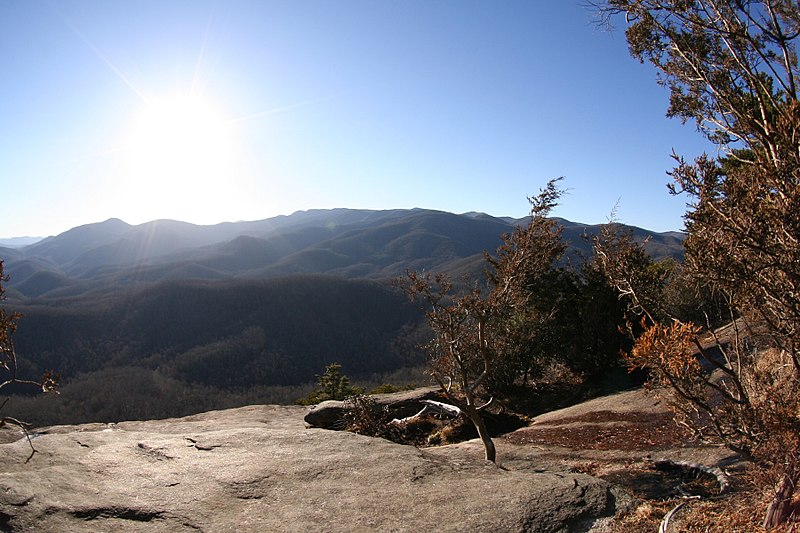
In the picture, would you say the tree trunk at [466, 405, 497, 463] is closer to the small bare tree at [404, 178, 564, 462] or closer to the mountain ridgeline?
the small bare tree at [404, 178, 564, 462]

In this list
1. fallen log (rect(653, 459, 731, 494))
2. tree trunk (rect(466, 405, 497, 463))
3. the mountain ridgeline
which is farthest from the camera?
the mountain ridgeline

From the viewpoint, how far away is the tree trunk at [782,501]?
4512 mm

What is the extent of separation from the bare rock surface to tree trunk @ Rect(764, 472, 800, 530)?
6.53 feet

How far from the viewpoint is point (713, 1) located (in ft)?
27.5

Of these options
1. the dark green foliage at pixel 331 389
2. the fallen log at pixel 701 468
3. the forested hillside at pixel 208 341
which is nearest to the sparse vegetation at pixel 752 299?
the fallen log at pixel 701 468

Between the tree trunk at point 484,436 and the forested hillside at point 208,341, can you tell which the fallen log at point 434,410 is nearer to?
the tree trunk at point 484,436

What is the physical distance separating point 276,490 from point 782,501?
246 inches

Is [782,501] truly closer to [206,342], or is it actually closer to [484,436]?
[484,436]

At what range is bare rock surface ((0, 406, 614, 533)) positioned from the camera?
5.90 m

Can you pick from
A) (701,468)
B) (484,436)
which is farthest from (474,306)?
(701,468)

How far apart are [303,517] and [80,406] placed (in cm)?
7025

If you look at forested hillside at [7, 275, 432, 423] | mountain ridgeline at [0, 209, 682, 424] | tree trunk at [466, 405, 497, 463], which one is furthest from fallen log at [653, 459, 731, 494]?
forested hillside at [7, 275, 432, 423]

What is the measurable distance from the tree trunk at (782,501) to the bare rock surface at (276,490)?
1990 millimetres

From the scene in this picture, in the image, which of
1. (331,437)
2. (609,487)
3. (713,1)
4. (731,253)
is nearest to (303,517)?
(331,437)
